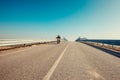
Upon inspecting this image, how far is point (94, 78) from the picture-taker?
5133 mm

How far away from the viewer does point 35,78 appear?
16.0ft

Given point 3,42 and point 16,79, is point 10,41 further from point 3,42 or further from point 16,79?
point 16,79

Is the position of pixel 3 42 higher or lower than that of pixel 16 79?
Result: higher

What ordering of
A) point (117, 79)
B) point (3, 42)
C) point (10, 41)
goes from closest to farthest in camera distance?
point (117, 79) < point (3, 42) < point (10, 41)

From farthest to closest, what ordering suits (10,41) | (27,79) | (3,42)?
(10,41), (3,42), (27,79)

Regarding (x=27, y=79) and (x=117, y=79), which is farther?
(x=117, y=79)

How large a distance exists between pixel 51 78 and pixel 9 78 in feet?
4.60

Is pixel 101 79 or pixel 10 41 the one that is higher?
pixel 10 41

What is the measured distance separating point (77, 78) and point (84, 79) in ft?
0.81

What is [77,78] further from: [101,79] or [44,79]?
[44,79]

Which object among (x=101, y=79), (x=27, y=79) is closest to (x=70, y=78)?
(x=101, y=79)

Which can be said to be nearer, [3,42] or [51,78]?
[51,78]

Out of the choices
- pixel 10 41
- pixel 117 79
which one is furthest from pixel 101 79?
pixel 10 41

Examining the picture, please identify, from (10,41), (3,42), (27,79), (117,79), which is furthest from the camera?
(10,41)
